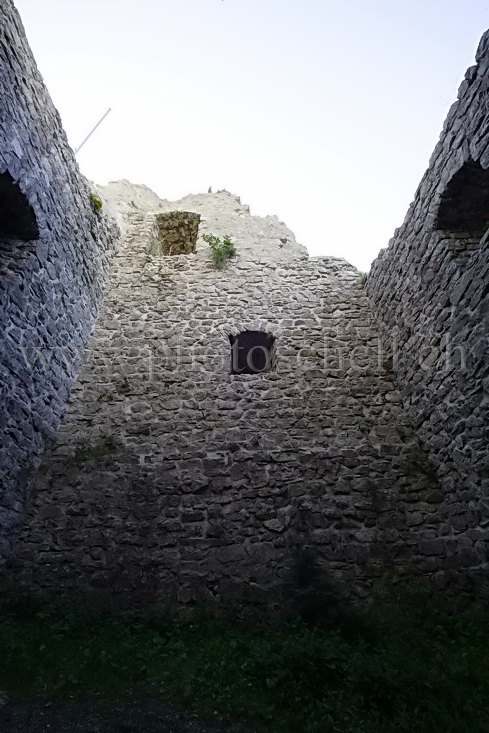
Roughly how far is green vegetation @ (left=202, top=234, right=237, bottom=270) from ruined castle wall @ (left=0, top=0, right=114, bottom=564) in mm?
2437

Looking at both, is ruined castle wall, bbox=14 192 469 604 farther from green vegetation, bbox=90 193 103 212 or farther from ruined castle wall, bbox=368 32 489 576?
green vegetation, bbox=90 193 103 212

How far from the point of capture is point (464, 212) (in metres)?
5.01

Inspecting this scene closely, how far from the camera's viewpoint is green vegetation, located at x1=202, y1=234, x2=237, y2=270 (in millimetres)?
7777

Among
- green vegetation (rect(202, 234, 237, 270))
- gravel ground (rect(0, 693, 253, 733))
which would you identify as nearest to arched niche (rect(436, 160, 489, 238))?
green vegetation (rect(202, 234, 237, 270))

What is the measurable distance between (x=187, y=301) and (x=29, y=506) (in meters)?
3.96

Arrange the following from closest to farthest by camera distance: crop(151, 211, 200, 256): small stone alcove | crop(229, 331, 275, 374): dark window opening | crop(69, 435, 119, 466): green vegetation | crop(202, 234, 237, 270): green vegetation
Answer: crop(69, 435, 119, 466): green vegetation, crop(229, 331, 275, 374): dark window opening, crop(202, 234, 237, 270): green vegetation, crop(151, 211, 200, 256): small stone alcove

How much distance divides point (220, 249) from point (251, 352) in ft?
7.14

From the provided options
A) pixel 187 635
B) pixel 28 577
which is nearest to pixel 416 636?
pixel 187 635

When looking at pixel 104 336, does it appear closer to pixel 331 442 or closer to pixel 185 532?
pixel 185 532

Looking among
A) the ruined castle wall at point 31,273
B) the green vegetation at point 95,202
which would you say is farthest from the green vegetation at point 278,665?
the green vegetation at point 95,202

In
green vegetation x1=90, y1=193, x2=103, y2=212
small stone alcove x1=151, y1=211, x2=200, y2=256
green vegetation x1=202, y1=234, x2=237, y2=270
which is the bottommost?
green vegetation x1=202, y1=234, x2=237, y2=270

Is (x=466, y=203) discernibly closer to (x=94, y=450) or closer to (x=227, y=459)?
(x=227, y=459)

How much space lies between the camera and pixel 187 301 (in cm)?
720

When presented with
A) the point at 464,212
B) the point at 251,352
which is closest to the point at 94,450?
the point at 251,352
